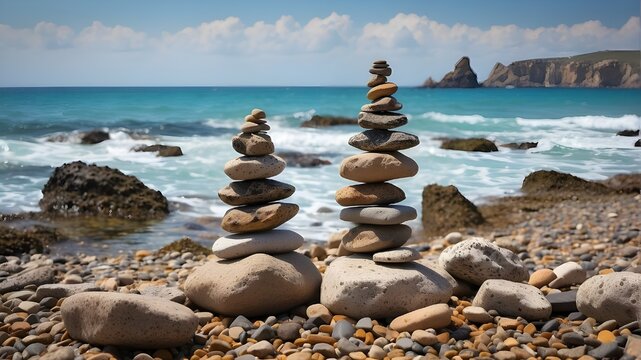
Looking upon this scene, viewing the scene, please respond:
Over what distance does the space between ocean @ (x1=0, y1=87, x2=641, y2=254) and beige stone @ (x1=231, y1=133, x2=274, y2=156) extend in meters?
4.19

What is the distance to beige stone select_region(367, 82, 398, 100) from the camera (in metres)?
5.57

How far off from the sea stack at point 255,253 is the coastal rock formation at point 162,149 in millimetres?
11968

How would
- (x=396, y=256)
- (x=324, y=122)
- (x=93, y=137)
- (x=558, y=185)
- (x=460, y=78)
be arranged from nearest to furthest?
(x=396, y=256) < (x=558, y=185) < (x=93, y=137) < (x=324, y=122) < (x=460, y=78)

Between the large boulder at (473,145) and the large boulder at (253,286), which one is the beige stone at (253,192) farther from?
the large boulder at (473,145)

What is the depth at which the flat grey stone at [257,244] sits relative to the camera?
5.38 metres

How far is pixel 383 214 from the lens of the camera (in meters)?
5.36

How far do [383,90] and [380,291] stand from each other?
1.87 meters

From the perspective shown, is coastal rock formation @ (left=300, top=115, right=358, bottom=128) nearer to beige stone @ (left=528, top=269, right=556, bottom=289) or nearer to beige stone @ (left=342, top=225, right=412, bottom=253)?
beige stone @ (left=528, top=269, right=556, bottom=289)

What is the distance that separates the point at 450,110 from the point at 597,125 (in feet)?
42.1

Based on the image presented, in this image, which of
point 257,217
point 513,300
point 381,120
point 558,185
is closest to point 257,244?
point 257,217

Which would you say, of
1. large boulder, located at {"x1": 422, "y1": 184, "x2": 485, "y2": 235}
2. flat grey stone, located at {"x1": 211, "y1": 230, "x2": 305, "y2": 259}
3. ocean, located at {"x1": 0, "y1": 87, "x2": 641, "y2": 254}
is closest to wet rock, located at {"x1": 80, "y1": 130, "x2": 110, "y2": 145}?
ocean, located at {"x1": 0, "y1": 87, "x2": 641, "y2": 254}

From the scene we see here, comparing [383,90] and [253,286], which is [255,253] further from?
[383,90]

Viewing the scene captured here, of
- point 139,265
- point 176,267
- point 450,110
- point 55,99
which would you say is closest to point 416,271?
point 176,267

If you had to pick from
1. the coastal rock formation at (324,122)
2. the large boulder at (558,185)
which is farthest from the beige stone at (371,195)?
the coastal rock formation at (324,122)
